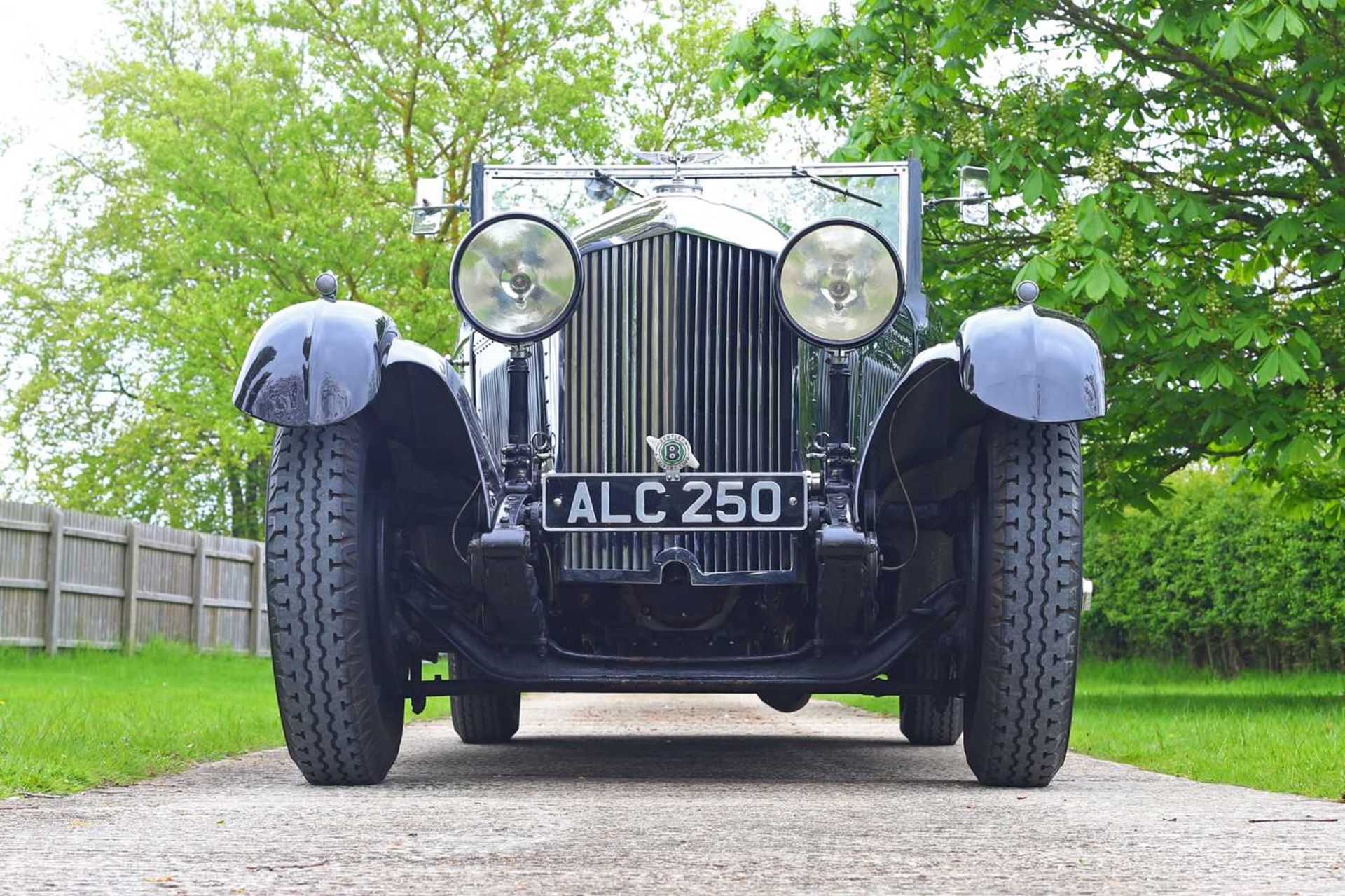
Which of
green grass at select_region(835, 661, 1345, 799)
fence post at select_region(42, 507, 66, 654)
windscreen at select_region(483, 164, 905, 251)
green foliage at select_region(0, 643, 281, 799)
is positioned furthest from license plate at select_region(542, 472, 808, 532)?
fence post at select_region(42, 507, 66, 654)

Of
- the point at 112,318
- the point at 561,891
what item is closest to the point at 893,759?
the point at 561,891

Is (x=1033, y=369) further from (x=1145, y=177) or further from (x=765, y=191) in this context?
(x=1145, y=177)

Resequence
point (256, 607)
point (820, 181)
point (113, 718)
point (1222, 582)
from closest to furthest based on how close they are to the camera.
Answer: point (820, 181) < point (113, 718) < point (1222, 582) < point (256, 607)

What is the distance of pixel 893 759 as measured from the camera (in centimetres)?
675

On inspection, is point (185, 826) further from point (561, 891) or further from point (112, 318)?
point (112, 318)

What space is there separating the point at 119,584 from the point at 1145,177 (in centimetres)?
1079

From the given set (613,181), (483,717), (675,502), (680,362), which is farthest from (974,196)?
(483,717)

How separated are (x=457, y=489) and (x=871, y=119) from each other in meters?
5.16

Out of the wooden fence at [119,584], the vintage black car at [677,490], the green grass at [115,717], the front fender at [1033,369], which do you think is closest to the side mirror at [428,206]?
the vintage black car at [677,490]

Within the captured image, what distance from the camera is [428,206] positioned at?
23.1 feet

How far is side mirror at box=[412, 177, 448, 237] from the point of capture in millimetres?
6980

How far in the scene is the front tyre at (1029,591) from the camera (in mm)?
4898

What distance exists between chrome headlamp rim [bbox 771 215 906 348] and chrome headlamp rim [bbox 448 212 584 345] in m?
0.58

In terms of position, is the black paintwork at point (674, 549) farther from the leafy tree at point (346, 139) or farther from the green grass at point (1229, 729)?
the leafy tree at point (346, 139)
